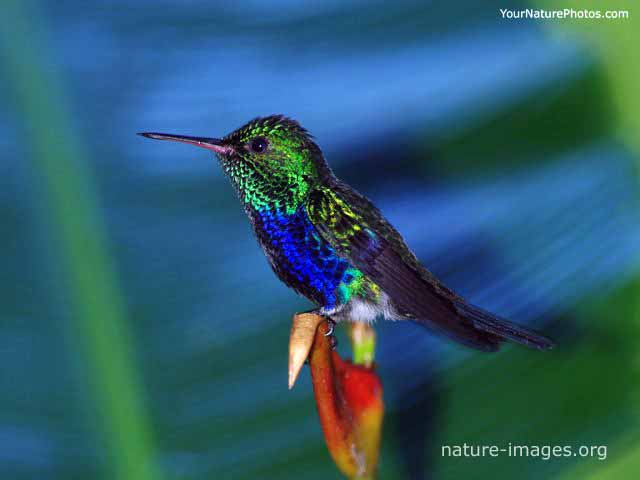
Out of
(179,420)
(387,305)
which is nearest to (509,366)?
(387,305)

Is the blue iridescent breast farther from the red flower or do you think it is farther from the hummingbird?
the red flower

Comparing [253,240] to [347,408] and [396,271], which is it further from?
[347,408]

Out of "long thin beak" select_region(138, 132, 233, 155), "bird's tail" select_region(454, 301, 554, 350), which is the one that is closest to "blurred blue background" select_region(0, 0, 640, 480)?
"long thin beak" select_region(138, 132, 233, 155)

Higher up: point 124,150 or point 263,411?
point 124,150

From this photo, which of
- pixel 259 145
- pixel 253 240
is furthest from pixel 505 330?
pixel 253 240

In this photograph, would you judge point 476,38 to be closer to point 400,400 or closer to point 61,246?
point 400,400

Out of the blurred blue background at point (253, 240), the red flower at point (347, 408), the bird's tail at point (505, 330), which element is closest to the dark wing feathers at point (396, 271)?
the bird's tail at point (505, 330)
